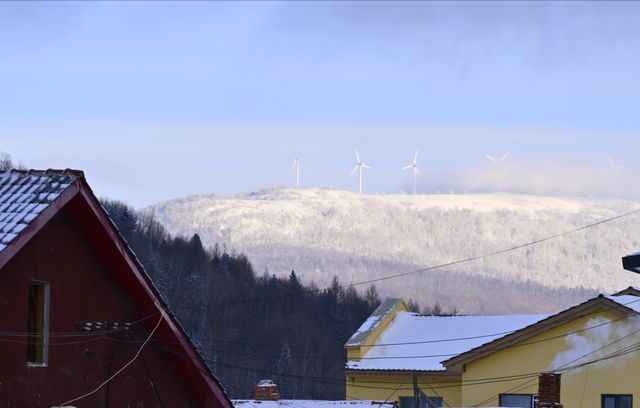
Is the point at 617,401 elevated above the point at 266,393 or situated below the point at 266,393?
below

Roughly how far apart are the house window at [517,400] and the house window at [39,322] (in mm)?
35788

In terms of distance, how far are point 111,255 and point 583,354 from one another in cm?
3386

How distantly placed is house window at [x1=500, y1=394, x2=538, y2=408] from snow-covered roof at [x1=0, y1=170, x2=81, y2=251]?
3632 cm

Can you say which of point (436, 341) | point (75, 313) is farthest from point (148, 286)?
point (436, 341)

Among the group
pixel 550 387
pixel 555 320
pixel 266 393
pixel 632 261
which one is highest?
pixel 555 320

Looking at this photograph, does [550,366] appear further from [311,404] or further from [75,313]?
[75,313]

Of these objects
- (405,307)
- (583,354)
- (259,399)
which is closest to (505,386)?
(583,354)

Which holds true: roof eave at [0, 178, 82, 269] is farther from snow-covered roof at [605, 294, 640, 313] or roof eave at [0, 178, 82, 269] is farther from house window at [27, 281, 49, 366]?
snow-covered roof at [605, 294, 640, 313]

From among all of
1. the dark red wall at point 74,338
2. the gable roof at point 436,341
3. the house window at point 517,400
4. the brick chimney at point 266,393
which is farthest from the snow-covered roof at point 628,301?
the dark red wall at point 74,338

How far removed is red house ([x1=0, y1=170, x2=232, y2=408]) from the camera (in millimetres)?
22953

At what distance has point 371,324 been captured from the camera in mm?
73312

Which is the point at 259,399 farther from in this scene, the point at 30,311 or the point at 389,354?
the point at 30,311

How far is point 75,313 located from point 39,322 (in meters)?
0.87

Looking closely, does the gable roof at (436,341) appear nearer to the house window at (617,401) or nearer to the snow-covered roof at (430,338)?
the snow-covered roof at (430,338)
